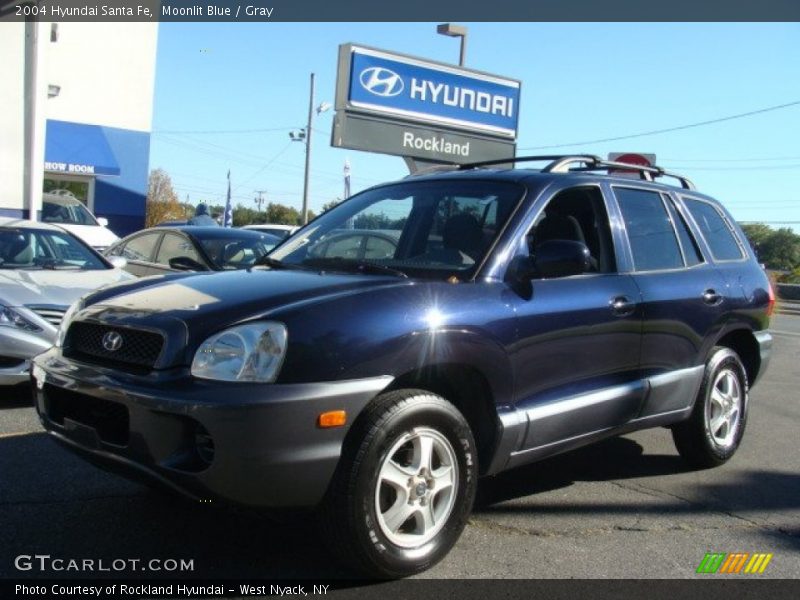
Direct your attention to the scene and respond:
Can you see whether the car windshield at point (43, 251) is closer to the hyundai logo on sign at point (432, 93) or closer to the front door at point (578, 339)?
the front door at point (578, 339)

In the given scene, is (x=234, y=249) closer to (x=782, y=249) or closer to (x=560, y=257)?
(x=560, y=257)

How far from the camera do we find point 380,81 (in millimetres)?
17234

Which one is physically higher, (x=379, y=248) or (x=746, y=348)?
(x=379, y=248)

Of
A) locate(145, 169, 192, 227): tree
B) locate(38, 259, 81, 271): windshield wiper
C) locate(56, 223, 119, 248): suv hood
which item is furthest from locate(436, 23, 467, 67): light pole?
locate(145, 169, 192, 227): tree

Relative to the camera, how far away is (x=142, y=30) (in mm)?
25484

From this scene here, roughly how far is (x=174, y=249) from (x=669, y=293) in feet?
19.8

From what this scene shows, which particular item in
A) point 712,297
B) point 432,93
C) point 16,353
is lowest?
point 16,353

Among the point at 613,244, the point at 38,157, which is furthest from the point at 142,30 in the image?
the point at 613,244

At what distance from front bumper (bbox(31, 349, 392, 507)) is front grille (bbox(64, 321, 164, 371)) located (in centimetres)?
10

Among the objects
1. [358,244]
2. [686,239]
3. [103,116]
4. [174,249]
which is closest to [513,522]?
[358,244]

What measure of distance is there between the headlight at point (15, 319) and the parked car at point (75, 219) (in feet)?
34.3

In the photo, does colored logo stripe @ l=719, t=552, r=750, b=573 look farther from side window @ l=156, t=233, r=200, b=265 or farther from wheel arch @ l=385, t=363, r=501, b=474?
side window @ l=156, t=233, r=200, b=265

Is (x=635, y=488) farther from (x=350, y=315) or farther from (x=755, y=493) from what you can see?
(x=350, y=315)

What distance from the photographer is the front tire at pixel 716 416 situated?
5066mm
